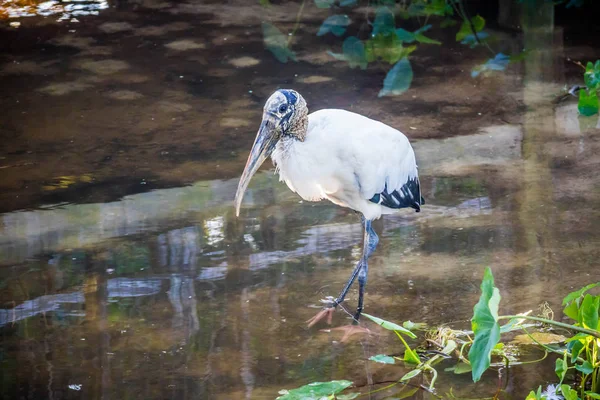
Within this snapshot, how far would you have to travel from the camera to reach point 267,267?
4.59 metres

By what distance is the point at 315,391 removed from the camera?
3242mm

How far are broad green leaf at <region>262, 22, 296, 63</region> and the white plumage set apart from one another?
347cm

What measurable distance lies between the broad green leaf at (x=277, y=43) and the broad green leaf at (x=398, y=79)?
2.91 ft

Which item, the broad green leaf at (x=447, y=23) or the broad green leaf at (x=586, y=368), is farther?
the broad green leaf at (x=447, y=23)

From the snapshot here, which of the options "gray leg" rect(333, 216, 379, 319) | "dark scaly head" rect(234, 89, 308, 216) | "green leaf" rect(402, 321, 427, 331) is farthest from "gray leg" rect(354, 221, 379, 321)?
"dark scaly head" rect(234, 89, 308, 216)

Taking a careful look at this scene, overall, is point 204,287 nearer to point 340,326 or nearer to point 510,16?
point 340,326

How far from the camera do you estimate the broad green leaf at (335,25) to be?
26.8 ft

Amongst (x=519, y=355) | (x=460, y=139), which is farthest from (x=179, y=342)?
(x=460, y=139)

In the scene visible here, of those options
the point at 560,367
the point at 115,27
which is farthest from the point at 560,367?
the point at 115,27

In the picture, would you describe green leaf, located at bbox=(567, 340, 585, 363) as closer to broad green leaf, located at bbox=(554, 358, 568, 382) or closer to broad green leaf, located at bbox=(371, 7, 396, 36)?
broad green leaf, located at bbox=(554, 358, 568, 382)

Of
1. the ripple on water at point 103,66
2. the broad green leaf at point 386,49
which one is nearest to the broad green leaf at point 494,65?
the broad green leaf at point 386,49

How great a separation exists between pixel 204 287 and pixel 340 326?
0.73 meters

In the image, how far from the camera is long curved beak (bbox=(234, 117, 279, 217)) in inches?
153

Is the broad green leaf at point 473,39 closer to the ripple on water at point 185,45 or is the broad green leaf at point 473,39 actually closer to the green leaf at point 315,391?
the ripple on water at point 185,45
